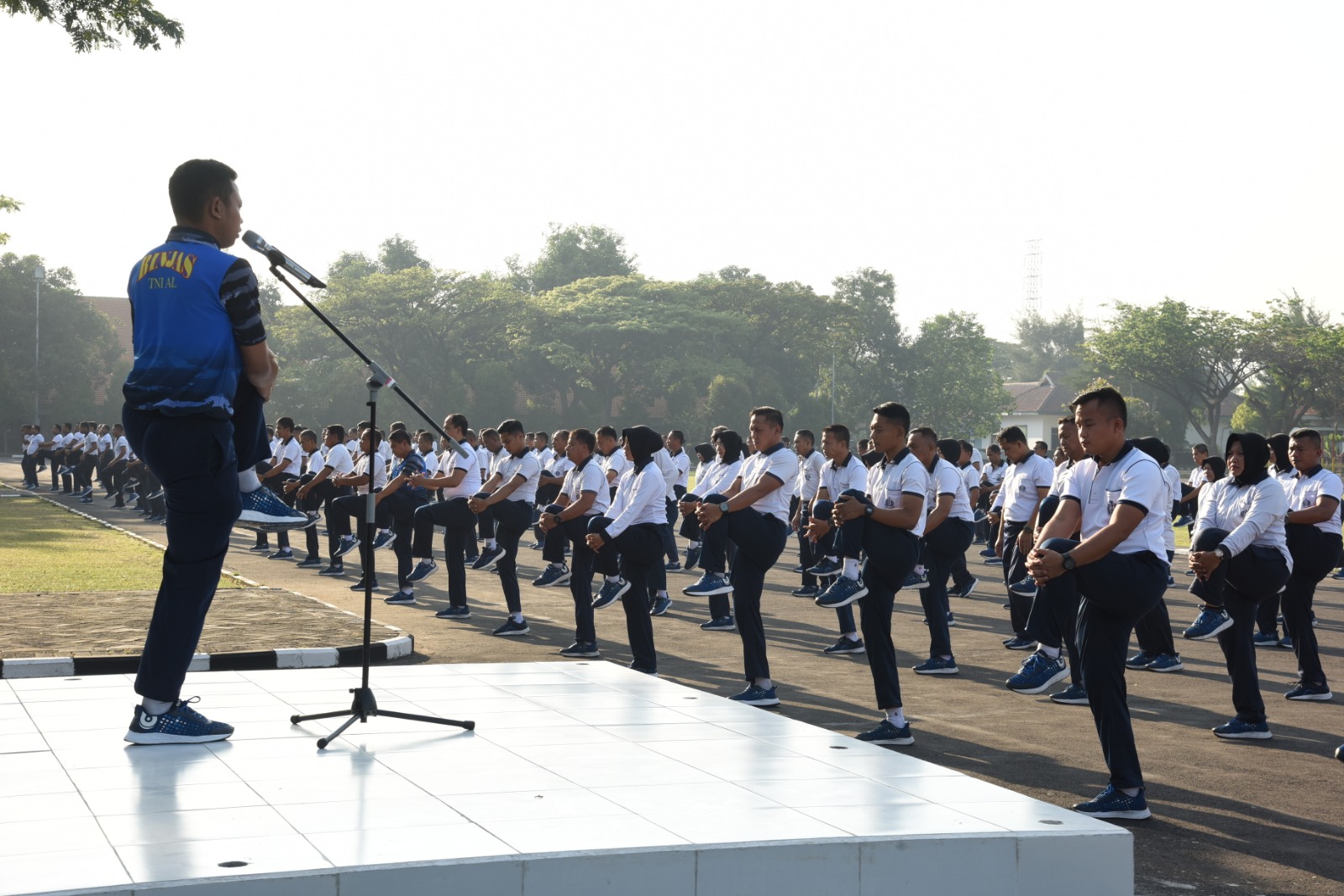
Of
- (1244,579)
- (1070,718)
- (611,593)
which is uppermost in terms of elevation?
(1244,579)

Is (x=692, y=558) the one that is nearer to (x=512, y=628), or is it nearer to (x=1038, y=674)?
(x=512, y=628)

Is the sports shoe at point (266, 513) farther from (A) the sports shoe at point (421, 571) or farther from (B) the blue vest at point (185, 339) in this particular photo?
(A) the sports shoe at point (421, 571)

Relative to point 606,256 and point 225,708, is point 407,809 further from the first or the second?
point 606,256

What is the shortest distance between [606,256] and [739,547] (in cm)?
9441

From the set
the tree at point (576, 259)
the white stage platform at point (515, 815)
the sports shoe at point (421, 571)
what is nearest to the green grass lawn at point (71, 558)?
the sports shoe at point (421, 571)

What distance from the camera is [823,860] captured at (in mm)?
4828

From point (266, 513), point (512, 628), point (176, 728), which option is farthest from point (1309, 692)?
point (176, 728)

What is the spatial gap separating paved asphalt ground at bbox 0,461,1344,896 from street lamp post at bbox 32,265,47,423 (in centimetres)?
5897

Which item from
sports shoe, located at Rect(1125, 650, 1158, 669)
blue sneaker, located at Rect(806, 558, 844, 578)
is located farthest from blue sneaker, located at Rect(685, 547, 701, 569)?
sports shoe, located at Rect(1125, 650, 1158, 669)

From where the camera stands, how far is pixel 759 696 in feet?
31.5

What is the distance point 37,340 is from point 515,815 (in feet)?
235

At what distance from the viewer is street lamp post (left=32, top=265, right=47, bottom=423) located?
6956cm

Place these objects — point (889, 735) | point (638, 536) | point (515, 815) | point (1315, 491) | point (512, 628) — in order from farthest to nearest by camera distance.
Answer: point (512, 628) < point (1315, 491) < point (638, 536) < point (889, 735) < point (515, 815)

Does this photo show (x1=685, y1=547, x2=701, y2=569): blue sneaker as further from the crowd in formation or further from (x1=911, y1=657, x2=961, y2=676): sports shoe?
(x1=911, y1=657, x2=961, y2=676): sports shoe
